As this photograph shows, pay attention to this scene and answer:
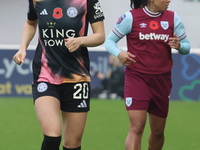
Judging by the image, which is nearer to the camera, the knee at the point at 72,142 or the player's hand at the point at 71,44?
the player's hand at the point at 71,44

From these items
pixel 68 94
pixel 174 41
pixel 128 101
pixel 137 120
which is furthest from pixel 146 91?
pixel 68 94

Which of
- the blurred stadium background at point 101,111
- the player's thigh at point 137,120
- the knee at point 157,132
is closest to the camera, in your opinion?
the player's thigh at point 137,120

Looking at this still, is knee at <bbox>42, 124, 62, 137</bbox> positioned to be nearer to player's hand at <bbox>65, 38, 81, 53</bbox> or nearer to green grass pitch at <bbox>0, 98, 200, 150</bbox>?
player's hand at <bbox>65, 38, 81, 53</bbox>

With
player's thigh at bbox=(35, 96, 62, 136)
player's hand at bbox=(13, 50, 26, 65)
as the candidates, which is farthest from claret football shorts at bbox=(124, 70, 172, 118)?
player's hand at bbox=(13, 50, 26, 65)

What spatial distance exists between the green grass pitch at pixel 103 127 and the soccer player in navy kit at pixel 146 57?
2.04 metres

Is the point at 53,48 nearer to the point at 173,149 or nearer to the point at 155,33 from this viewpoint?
the point at 155,33

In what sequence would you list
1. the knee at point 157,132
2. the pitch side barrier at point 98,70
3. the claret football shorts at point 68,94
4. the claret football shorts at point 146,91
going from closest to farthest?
1. the claret football shorts at point 68,94
2. the claret football shorts at point 146,91
3. the knee at point 157,132
4. the pitch side barrier at point 98,70

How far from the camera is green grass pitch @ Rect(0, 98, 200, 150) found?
7.54 meters

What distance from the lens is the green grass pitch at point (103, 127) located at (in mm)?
7539

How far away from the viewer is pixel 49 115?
440cm

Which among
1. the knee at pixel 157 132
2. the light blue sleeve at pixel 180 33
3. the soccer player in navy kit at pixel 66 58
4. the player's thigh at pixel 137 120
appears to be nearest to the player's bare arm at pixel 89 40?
the soccer player in navy kit at pixel 66 58

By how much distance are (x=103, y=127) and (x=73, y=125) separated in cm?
442

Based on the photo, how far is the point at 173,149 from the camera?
7289mm

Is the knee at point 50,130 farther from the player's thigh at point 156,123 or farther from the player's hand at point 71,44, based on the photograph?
the player's thigh at point 156,123
